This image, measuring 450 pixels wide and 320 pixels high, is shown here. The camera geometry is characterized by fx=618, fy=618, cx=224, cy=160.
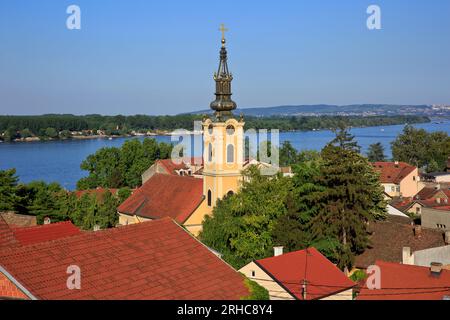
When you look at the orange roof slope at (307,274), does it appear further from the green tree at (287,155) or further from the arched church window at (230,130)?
the green tree at (287,155)

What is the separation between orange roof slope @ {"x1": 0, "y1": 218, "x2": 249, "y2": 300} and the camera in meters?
10.8

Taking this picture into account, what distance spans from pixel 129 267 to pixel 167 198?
Result: 2341cm

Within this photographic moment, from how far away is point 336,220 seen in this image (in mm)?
26422

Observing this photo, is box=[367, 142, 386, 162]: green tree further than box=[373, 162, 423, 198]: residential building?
Yes

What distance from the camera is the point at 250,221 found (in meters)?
27.0

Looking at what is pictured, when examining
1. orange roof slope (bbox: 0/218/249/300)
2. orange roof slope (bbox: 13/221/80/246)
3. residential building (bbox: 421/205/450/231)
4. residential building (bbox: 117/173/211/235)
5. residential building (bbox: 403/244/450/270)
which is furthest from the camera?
residential building (bbox: 117/173/211/235)

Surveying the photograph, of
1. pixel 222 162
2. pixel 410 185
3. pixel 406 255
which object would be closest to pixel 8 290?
pixel 406 255

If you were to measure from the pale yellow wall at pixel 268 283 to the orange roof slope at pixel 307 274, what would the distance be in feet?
0.40

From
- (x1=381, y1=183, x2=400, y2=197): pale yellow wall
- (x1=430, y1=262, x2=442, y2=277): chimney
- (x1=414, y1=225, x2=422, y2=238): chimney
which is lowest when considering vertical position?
(x1=381, y1=183, x2=400, y2=197): pale yellow wall

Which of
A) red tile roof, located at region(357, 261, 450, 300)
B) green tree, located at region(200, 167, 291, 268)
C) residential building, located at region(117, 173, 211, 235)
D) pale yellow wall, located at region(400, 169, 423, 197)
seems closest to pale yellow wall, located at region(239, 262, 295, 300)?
red tile roof, located at region(357, 261, 450, 300)

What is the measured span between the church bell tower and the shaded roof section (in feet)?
26.9

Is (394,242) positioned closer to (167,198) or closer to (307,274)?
(307,274)

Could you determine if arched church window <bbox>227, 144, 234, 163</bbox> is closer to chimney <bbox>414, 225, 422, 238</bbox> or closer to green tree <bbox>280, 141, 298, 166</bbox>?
chimney <bbox>414, 225, 422, 238</bbox>
